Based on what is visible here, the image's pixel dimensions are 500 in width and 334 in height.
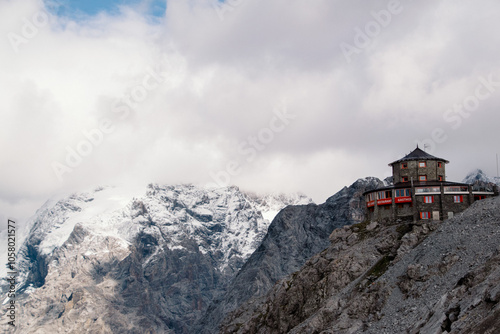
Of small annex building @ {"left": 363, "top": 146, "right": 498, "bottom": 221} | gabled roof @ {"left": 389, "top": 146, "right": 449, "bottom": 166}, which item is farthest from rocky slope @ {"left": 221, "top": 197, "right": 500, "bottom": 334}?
gabled roof @ {"left": 389, "top": 146, "right": 449, "bottom": 166}

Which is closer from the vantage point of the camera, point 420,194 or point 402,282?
point 402,282

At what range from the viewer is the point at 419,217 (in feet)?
337

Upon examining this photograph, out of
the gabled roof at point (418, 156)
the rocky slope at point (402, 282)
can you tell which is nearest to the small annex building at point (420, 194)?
the gabled roof at point (418, 156)

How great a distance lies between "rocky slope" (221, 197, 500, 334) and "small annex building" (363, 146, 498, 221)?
9.38 ft

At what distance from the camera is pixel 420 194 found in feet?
339

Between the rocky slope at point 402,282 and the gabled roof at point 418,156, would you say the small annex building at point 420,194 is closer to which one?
the gabled roof at point 418,156

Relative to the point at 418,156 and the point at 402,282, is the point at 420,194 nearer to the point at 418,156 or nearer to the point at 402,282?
the point at 418,156

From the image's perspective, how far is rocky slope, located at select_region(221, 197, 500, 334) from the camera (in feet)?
200

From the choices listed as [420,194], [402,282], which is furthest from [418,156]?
[402,282]

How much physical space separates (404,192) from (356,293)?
851 inches

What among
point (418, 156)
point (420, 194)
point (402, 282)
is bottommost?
point (402, 282)

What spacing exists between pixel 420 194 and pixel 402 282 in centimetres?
2359

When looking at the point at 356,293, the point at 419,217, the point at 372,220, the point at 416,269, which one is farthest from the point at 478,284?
the point at 372,220

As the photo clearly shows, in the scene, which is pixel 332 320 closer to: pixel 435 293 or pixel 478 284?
pixel 435 293
